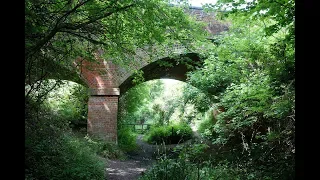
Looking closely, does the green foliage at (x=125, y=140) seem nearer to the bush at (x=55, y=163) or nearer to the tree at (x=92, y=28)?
the bush at (x=55, y=163)

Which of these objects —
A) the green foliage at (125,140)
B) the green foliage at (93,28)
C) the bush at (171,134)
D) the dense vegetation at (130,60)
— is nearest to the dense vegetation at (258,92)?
the dense vegetation at (130,60)

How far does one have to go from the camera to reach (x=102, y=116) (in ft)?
40.1

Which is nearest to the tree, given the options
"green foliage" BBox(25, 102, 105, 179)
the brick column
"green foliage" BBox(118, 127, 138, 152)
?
"green foliage" BBox(25, 102, 105, 179)

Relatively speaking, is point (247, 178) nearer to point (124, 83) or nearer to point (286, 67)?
point (286, 67)

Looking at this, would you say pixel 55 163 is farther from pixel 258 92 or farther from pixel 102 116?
pixel 102 116

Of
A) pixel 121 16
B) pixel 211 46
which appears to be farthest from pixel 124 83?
pixel 121 16

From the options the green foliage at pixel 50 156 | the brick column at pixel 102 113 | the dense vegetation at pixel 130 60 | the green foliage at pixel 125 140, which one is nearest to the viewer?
the dense vegetation at pixel 130 60

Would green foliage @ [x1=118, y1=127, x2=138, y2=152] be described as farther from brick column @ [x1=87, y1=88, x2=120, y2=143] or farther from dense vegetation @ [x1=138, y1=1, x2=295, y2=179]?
dense vegetation @ [x1=138, y1=1, x2=295, y2=179]

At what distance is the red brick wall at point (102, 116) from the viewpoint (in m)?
12.2

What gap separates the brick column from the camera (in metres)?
12.2

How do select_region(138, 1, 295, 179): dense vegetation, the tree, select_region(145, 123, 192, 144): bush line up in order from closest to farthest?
1. the tree
2. select_region(138, 1, 295, 179): dense vegetation
3. select_region(145, 123, 192, 144): bush

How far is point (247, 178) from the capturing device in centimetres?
543

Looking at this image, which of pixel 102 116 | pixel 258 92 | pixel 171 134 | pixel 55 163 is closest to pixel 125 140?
pixel 102 116

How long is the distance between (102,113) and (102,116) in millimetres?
128
